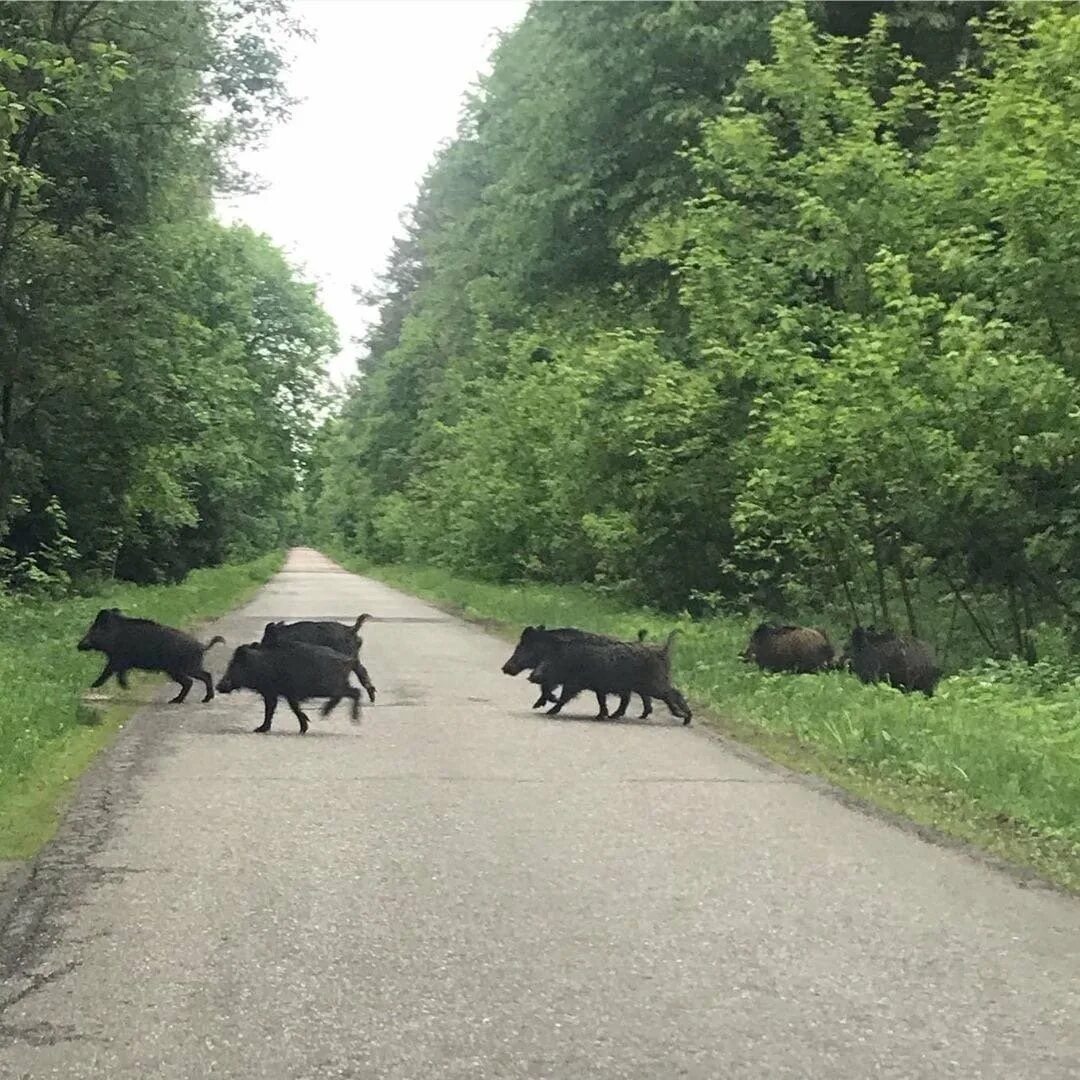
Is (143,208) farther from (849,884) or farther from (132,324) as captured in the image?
(849,884)

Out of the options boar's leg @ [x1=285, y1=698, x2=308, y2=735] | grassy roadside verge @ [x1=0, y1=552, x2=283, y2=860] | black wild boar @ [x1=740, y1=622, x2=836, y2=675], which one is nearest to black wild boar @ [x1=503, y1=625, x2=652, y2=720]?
boar's leg @ [x1=285, y1=698, x2=308, y2=735]

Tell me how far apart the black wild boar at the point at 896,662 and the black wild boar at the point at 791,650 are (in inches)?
45.9

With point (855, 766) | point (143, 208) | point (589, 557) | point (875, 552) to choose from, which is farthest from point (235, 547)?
point (855, 766)

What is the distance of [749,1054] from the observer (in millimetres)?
5516

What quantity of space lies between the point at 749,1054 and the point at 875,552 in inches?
622

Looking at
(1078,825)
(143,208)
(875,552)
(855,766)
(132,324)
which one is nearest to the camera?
(1078,825)

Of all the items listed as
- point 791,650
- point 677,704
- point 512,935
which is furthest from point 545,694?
point 512,935

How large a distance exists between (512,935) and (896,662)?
10135 mm

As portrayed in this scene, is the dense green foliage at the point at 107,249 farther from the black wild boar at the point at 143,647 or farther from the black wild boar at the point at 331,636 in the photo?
the black wild boar at the point at 331,636

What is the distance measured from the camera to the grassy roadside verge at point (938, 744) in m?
9.86

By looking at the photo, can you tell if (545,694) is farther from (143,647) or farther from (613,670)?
(143,647)

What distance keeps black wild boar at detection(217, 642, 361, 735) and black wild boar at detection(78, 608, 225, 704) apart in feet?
6.41

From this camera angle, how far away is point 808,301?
877 inches

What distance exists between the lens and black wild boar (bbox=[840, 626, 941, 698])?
649 inches
